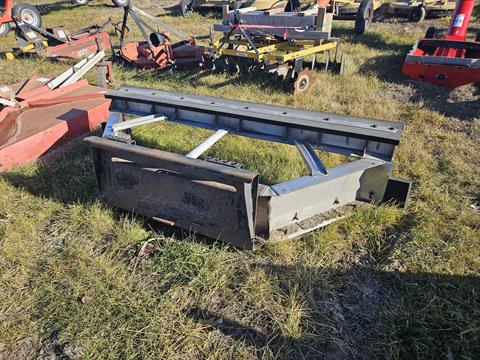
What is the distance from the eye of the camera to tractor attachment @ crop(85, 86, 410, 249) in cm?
242

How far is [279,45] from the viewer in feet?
21.4

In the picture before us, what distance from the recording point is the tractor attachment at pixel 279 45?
601 cm

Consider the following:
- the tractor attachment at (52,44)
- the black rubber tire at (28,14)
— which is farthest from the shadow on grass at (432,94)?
the black rubber tire at (28,14)

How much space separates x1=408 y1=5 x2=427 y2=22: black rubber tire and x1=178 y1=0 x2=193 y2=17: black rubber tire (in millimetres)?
7474

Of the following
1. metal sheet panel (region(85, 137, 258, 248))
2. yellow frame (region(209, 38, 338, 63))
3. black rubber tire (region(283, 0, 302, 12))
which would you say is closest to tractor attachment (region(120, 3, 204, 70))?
yellow frame (region(209, 38, 338, 63))

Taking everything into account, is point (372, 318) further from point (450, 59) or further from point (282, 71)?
point (450, 59)

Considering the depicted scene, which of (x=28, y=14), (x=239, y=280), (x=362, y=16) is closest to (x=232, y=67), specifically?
(x=362, y=16)

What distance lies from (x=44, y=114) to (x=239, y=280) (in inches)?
133

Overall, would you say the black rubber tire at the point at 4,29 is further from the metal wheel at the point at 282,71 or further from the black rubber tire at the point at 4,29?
the metal wheel at the point at 282,71

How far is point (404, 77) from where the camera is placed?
627 cm

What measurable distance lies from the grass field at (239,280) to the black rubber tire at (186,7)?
412 inches

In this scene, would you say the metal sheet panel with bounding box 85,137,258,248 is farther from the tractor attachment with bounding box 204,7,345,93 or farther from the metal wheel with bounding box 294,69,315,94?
the tractor attachment with bounding box 204,7,345,93

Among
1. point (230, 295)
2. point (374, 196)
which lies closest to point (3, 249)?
point (230, 295)

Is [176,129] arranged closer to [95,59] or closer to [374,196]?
[95,59]
